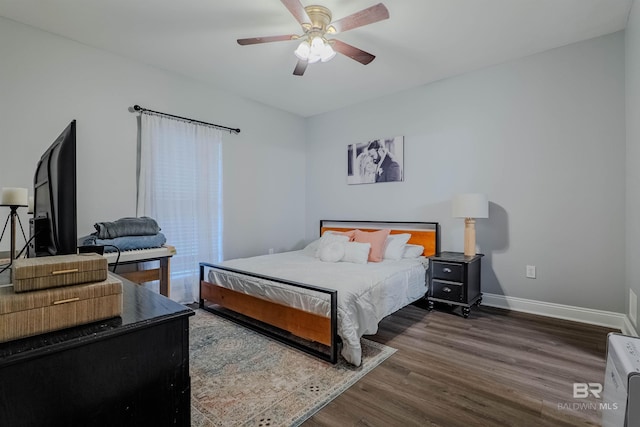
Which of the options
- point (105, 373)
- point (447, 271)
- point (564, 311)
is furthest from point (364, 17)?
point (564, 311)

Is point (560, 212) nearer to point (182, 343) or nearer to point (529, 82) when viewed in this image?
point (529, 82)

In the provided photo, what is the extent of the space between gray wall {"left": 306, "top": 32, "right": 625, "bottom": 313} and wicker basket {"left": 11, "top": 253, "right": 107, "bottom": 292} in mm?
3658

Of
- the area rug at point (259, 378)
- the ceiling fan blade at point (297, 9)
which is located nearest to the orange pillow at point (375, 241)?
the area rug at point (259, 378)

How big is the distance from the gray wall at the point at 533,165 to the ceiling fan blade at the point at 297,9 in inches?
89.4

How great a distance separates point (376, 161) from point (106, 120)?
3.28 meters

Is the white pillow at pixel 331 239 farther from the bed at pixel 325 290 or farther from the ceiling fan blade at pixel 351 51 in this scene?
the ceiling fan blade at pixel 351 51

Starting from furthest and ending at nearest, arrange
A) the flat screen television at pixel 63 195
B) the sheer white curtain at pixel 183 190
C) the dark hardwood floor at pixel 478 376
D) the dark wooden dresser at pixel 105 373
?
1. the sheer white curtain at pixel 183 190
2. the dark hardwood floor at pixel 478 376
3. the flat screen television at pixel 63 195
4. the dark wooden dresser at pixel 105 373

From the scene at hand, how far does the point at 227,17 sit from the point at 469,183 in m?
3.06

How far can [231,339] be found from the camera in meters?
2.63

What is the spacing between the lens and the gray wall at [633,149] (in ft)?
7.66

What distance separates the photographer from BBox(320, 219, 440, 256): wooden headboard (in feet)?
12.5

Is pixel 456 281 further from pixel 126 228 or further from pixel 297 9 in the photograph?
pixel 126 228

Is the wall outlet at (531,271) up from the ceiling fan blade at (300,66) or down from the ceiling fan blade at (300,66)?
down

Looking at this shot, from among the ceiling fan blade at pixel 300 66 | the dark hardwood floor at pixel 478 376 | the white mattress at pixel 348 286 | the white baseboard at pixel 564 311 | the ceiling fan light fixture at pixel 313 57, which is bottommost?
the dark hardwood floor at pixel 478 376
